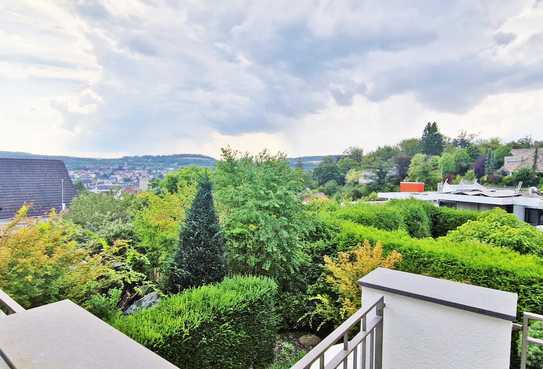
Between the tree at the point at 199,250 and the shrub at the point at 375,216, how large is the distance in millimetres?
3445

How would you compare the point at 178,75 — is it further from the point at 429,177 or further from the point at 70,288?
the point at 429,177

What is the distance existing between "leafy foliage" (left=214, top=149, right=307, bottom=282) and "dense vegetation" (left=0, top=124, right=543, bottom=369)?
2cm

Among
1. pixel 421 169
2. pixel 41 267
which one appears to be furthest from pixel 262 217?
pixel 421 169

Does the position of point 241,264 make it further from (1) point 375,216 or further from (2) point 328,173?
(2) point 328,173

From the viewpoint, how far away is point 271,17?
266 inches

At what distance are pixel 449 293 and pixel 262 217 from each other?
11.6 feet

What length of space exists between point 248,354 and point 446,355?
8.38ft

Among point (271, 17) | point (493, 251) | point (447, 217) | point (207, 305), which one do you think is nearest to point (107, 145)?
point (271, 17)

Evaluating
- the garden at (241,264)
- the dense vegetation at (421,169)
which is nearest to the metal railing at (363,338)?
the garden at (241,264)

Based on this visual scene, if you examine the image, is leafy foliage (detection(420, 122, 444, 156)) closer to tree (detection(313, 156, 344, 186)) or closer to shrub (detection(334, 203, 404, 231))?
tree (detection(313, 156, 344, 186))

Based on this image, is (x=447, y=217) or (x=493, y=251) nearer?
(x=493, y=251)

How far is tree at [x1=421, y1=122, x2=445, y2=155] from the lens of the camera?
155ft

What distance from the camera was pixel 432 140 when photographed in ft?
156

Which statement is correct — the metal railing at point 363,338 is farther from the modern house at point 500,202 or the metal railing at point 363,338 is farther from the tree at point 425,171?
the tree at point 425,171
